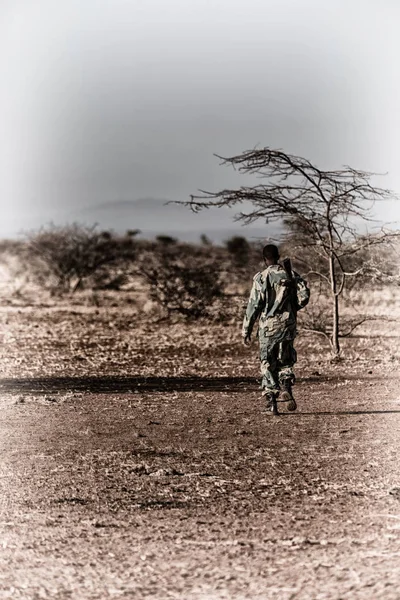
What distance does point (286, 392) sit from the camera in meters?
8.85

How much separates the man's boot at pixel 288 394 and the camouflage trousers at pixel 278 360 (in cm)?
3

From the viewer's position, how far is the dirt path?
14.2ft

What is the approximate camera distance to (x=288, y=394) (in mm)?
8766

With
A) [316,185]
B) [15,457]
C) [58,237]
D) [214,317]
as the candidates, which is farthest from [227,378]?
[58,237]

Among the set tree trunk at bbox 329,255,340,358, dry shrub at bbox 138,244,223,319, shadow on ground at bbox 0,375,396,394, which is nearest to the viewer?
shadow on ground at bbox 0,375,396,394

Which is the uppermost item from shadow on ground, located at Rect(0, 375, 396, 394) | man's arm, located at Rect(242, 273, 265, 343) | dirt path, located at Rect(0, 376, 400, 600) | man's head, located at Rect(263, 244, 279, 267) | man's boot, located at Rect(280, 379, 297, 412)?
man's head, located at Rect(263, 244, 279, 267)

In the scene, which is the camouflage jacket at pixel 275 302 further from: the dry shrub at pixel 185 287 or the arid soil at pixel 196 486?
the dry shrub at pixel 185 287

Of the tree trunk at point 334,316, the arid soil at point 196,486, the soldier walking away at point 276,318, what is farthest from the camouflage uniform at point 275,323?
the tree trunk at point 334,316

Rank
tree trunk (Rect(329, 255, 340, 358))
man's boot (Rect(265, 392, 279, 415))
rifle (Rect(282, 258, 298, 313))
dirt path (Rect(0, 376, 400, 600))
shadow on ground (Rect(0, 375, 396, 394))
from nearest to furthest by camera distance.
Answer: dirt path (Rect(0, 376, 400, 600))
rifle (Rect(282, 258, 298, 313))
man's boot (Rect(265, 392, 279, 415))
shadow on ground (Rect(0, 375, 396, 394))
tree trunk (Rect(329, 255, 340, 358))

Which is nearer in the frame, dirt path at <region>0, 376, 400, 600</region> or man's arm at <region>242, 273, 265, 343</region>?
dirt path at <region>0, 376, 400, 600</region>

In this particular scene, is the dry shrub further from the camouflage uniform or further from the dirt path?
the camouflage uniform

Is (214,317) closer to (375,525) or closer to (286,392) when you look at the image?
(286,392)

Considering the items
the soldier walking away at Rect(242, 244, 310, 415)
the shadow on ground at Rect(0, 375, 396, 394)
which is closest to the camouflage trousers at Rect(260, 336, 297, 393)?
the soldier walking away at Rect(242, 244, 310, 415)

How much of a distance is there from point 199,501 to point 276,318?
3.14 meters
